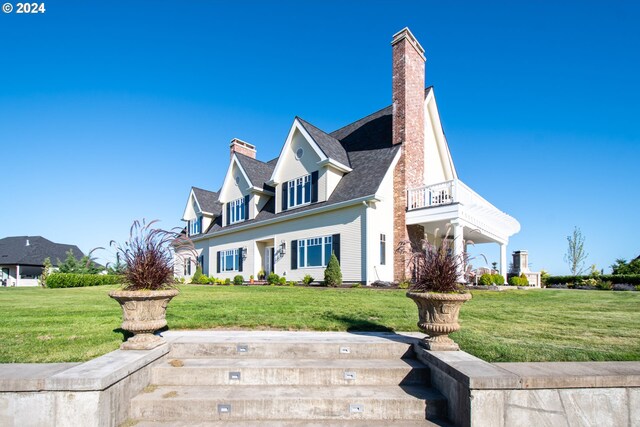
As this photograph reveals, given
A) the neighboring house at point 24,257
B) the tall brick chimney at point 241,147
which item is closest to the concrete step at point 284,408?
the tall brick chimney at point 241,147

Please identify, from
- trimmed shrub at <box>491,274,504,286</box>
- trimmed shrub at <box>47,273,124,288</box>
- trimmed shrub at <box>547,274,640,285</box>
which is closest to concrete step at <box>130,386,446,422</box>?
trimmed shrub at <box>491,274,504,286</box>

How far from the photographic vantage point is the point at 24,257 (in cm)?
3988

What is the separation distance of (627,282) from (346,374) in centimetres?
2218

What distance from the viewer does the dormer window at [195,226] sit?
27481 millimetres

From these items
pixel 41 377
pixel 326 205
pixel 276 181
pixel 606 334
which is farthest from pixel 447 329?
pixel 276 181

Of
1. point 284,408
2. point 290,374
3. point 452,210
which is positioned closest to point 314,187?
point 452,210

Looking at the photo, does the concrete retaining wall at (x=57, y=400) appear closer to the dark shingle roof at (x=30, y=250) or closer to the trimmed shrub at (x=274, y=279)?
the trimmed shrub at (x=274, y=279)

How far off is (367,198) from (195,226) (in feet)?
59.2

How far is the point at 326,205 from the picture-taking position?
16688mm

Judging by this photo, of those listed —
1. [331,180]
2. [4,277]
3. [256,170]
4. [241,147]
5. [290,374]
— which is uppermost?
[241,147]

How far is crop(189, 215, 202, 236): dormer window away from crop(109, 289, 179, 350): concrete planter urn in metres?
24.1

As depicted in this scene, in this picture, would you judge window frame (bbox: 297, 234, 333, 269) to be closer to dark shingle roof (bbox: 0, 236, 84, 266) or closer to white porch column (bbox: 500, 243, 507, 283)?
white porch column (bbox: 500, 243, 507, 283)

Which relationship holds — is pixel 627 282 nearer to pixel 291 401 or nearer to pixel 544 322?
pixel 544 322

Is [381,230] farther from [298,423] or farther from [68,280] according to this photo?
[68,280]
